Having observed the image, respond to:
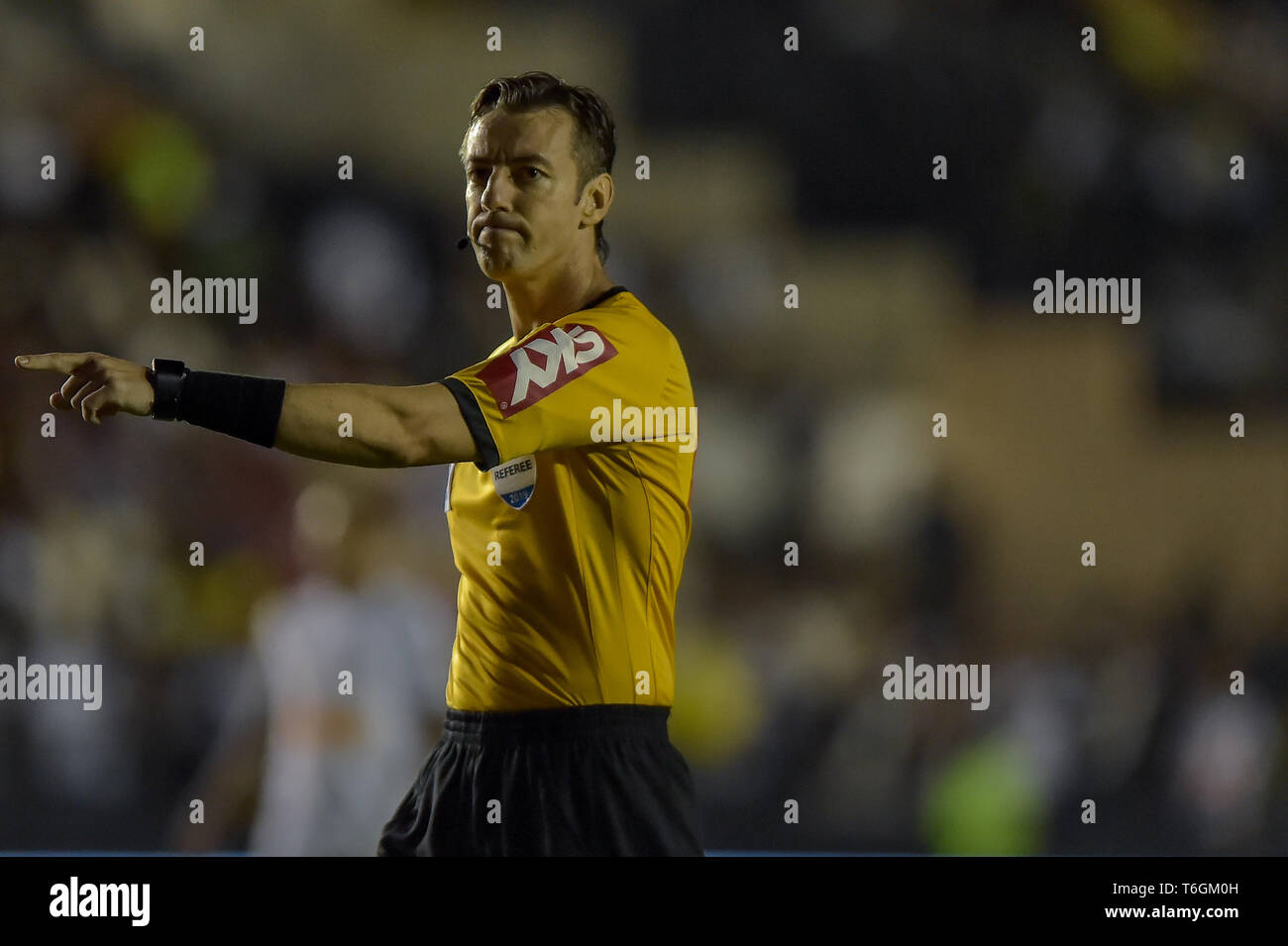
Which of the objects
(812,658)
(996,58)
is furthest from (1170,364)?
(812,658)

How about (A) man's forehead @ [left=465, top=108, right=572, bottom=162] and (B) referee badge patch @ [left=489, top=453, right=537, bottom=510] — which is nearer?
(B) referee badge patch @ [left=489, top=453, right=537, bottom=510]

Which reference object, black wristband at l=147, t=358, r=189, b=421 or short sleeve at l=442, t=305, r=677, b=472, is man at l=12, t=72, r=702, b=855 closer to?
short sleeve at l=442, t=305, r=677, b=472

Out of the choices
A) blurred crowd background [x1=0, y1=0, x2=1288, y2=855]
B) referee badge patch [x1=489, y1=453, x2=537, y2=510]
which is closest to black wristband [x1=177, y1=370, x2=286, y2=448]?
referee badge patch [x1=489, y1=453, x2=537, y2=510]

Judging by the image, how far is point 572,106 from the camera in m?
2.68

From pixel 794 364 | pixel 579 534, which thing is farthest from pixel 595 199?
pixel 794 364

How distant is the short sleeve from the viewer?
227 centimetres

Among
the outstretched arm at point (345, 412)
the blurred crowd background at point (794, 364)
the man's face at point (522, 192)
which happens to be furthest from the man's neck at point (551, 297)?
the blurred crowd background at point (794, 364)

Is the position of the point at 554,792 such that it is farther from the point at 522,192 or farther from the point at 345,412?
the point at 522,192

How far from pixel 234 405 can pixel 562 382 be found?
1.71 ft

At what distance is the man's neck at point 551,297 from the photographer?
8.66ft

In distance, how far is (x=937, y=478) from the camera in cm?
610

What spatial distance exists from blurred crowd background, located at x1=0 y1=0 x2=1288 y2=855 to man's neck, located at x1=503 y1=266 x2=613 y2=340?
3171 millimetres
